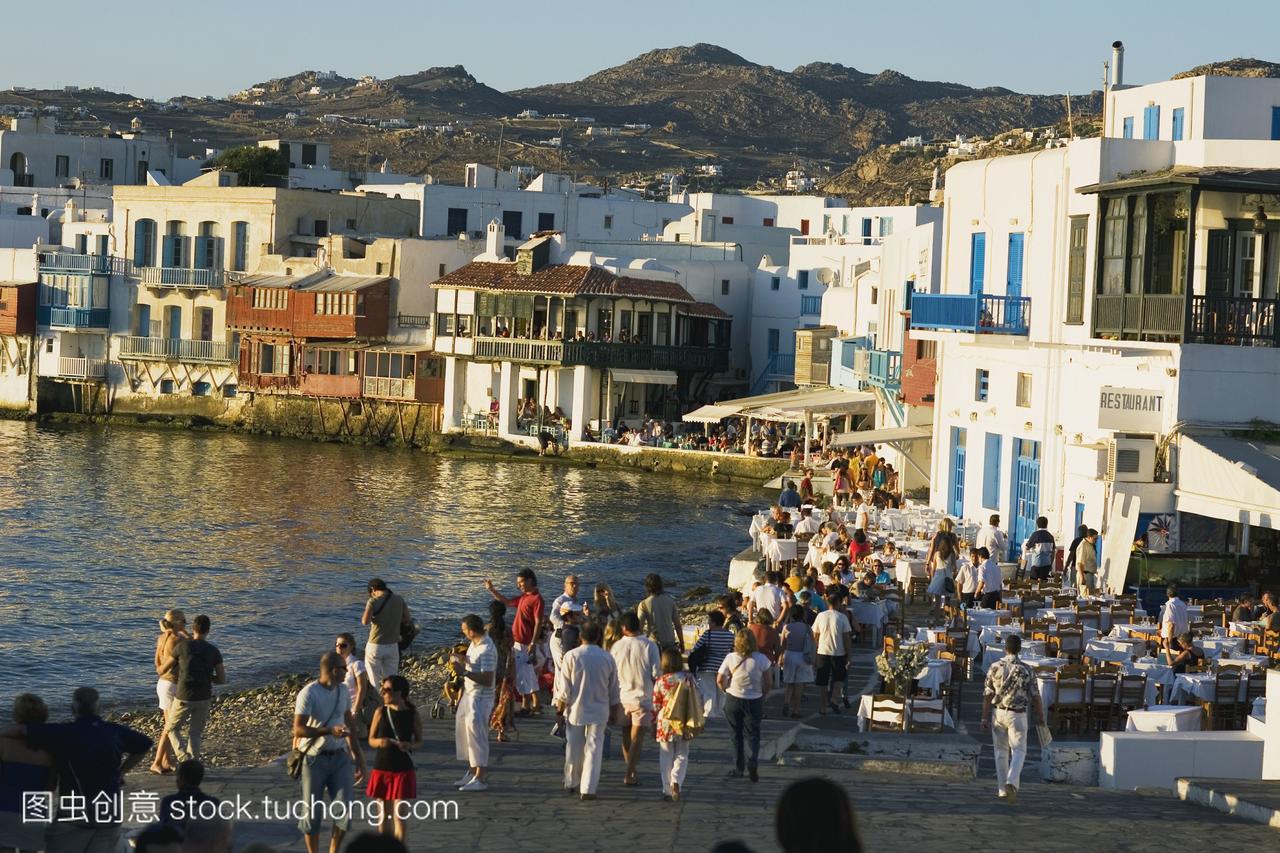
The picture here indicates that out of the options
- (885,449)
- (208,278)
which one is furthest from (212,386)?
(885,449)

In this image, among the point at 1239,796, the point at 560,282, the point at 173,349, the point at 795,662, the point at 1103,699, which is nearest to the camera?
the point at 1239,796

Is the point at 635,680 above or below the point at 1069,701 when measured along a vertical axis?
above

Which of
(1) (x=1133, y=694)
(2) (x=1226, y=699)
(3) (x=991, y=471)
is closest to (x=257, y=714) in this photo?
(1) (x=1133, y=694)

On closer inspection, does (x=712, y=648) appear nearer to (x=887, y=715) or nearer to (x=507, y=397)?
(x=887, y=715)

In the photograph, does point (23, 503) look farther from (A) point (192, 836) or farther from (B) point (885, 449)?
(A) point (192, 836)

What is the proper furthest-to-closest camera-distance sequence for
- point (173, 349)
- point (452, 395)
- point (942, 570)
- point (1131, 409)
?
1. point (173, 349)
2. point (452, 395)
3. point (1131, 409)
4. point (942, 570)

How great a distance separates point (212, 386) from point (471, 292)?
13.3 m

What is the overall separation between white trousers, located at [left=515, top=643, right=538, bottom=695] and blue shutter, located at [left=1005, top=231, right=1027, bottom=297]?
52.8 feet

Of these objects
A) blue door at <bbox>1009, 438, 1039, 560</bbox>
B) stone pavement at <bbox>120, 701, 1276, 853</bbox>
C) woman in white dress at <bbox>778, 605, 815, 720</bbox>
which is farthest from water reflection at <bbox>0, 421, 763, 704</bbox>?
stone pavement at <bbox>120, 701, 1276, 853</bbox>

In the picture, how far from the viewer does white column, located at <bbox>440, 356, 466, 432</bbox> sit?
65.2 meters

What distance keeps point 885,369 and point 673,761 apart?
3221 cm

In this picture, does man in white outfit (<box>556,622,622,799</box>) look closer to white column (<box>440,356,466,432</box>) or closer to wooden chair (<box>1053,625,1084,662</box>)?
wooden chair (<box>1053,625,1084,662</box>)

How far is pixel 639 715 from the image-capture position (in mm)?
14422

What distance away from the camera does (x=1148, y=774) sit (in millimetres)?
15109
